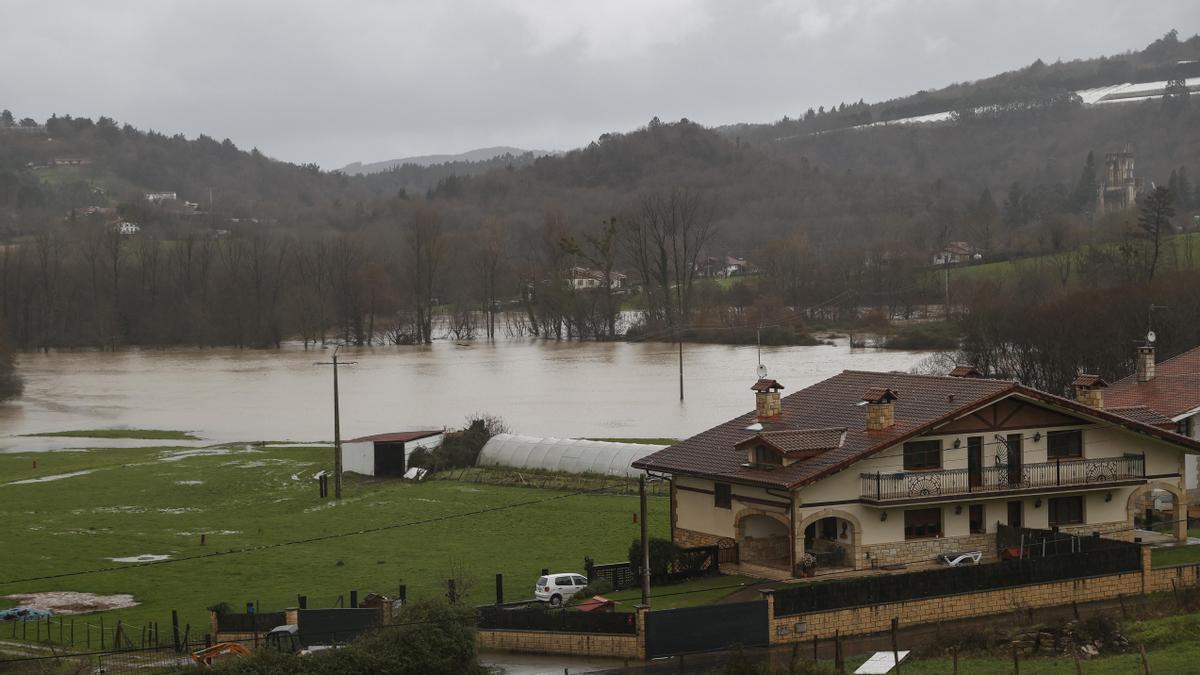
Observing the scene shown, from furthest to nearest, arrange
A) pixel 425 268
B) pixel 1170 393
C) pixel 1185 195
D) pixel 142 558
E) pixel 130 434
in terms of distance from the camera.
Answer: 1. pixel 1185 195
2. pixel 425 268
3. pixel 130 434
4. pixel 1170 393
5. pixel 142 558

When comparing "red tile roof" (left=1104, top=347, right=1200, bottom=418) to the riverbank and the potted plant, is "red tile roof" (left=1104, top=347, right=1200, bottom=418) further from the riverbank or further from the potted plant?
the riverbank

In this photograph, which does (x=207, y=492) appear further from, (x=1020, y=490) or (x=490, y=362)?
(x=490, y=362)

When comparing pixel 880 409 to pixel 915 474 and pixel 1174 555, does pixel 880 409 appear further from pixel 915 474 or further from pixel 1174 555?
pixel 1174 555

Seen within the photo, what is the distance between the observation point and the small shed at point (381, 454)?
1644 inches

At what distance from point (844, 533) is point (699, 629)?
544 centimetres

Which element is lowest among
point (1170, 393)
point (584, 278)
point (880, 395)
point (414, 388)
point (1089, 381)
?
point (414, 388)

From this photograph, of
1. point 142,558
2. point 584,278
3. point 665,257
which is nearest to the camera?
point 142,558

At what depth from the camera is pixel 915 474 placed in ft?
79.7

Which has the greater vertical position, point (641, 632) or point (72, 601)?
point (641, 632)

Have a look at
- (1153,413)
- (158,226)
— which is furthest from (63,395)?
(158,226)

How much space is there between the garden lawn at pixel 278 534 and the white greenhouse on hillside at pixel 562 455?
2.49 m

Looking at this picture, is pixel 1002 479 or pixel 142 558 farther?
pixel 142 558

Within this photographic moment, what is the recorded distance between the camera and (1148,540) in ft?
85.0

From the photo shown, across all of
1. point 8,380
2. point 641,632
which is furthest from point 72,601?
point 8,380
